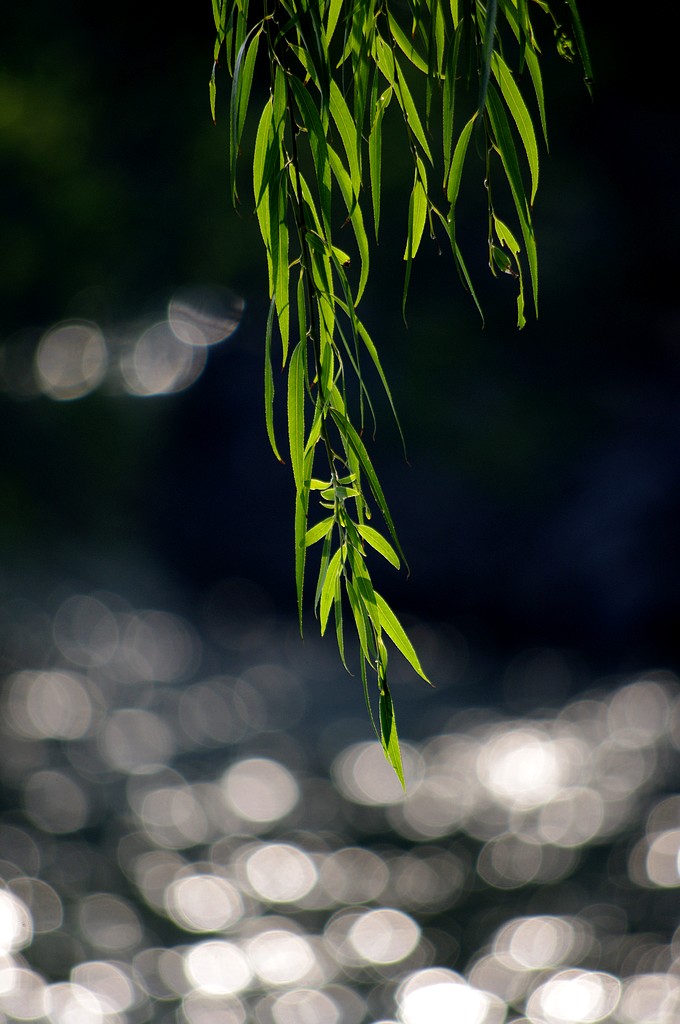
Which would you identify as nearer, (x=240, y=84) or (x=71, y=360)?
(x=240, y=84)

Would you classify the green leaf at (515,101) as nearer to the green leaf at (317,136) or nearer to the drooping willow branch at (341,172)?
the drooping willow branch at (341,172)

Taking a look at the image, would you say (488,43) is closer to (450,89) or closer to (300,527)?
(450,89)

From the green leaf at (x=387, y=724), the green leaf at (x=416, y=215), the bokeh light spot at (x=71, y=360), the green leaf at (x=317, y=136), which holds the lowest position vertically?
the green leaf at (x=387, y=724)

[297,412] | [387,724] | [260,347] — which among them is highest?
[260,347]

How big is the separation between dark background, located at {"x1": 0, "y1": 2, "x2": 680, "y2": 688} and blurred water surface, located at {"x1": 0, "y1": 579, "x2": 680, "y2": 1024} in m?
0.64

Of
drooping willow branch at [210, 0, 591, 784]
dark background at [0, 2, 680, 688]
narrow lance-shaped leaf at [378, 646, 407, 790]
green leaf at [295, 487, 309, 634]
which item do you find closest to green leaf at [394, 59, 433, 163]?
drooping willow branch at [210, 0, 591, 784]

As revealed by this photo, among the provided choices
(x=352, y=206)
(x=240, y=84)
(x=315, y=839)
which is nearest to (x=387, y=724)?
(x=352, y=206)

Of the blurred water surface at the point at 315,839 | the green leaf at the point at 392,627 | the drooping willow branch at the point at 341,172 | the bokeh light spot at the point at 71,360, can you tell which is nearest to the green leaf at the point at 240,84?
the drooping willow branch at the point at 341,172

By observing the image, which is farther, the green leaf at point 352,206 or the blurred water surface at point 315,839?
the blurred water surface at point 315,839

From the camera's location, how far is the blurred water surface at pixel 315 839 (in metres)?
2.94

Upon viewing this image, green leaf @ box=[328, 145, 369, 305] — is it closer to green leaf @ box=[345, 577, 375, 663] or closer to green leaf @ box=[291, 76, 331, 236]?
green leaf @ box=[291, 76, 331, 236]

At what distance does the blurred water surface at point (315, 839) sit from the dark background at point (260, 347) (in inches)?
25.4

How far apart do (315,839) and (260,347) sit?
3.11 meters

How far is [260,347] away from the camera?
5.78 meters
